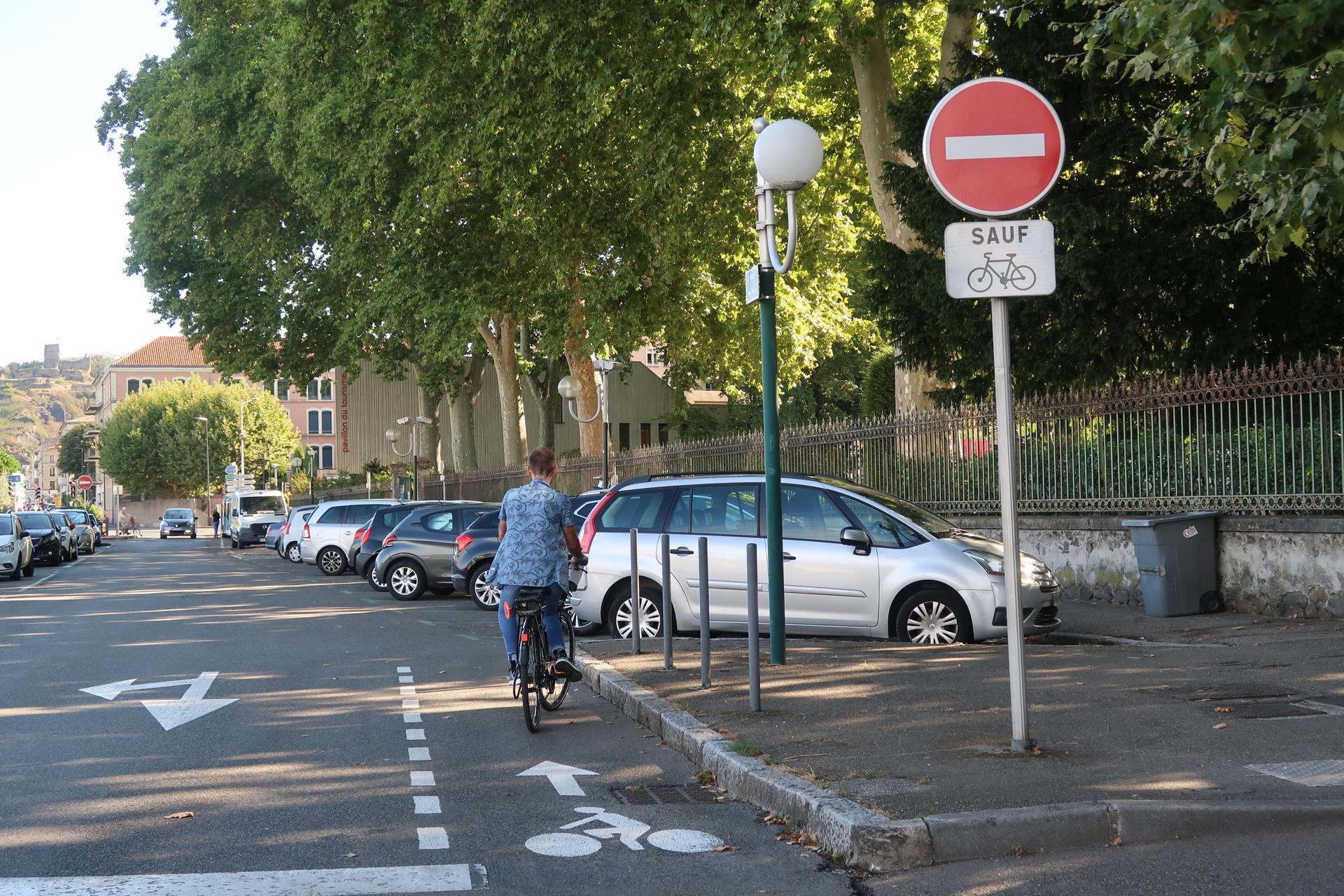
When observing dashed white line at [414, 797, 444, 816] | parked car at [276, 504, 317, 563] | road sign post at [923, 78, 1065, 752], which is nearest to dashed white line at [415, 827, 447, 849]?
dashed white line at [414, 797, 444, 816]

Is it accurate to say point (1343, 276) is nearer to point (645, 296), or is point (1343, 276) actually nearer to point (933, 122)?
point (933, 122)

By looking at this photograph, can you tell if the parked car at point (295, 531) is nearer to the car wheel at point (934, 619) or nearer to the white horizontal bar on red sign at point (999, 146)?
the car wheel at point (934, 619)

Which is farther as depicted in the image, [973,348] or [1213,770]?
[973,348]

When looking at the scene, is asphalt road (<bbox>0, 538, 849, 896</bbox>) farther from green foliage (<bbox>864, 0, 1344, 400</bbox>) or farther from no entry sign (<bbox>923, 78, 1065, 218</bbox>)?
green foliage (<bbox>864, 0, 1344, 400</bbox>)

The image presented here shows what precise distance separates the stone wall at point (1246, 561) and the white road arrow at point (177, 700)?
377 inches

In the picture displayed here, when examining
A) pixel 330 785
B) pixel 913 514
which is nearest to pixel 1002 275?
pixel 330 785

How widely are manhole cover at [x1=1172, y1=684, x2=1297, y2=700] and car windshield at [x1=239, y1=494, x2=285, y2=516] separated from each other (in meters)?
55.1

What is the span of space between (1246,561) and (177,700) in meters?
10.2

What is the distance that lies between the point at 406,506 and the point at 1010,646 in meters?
22.0

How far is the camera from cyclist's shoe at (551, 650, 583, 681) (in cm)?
953

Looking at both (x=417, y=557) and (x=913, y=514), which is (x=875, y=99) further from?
(x=913, y=514)

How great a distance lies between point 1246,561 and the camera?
1422cm

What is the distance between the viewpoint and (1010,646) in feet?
22.7

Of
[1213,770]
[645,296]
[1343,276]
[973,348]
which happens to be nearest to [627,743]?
[1213,770]
